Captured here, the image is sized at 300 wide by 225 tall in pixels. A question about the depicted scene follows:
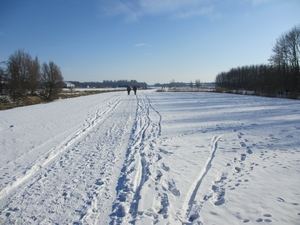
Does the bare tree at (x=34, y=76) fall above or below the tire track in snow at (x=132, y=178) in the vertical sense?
above

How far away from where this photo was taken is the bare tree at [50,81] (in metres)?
35.0

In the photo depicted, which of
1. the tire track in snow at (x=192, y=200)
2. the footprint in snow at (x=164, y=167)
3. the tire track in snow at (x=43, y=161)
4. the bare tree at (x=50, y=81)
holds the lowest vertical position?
the tire track in snow at (x=192, y=200)

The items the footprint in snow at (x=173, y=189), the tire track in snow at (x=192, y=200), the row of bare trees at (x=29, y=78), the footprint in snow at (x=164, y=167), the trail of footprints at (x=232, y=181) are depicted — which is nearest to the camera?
the tire track in snow at (x=192, y=200)

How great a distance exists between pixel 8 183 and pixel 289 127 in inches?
416

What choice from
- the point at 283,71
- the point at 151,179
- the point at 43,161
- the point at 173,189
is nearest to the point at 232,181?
the point at 173,189

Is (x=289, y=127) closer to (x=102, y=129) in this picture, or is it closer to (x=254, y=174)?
(x=254, y=174)

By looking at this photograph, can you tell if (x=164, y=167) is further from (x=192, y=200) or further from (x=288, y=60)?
(x=288, y=60)

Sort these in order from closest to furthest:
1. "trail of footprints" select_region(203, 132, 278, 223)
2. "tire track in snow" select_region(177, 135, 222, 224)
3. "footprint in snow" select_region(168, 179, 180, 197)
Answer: "tire track in snow" select_region(177, 135, 222, 224), "trail of footprints" select_region(203, 132, 278, 223), "footprint in snow" select_region(168, 179, 180, 197)

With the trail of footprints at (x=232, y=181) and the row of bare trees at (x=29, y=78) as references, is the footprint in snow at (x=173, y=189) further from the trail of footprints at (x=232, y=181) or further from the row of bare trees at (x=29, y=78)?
the row of bare trees at (x=29, y=78)

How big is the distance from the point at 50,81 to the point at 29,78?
3.65m

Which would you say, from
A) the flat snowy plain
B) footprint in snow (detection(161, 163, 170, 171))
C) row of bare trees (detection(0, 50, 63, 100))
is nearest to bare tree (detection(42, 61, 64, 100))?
row of bare trees (detection(0, 50, 63, 100))

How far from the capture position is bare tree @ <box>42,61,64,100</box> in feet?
115

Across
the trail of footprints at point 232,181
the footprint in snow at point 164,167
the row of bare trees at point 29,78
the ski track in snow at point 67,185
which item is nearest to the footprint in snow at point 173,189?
the trail of footprints at point 232,181

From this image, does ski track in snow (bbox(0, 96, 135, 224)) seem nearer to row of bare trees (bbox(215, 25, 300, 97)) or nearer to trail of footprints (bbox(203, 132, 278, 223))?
trail of footprints (bbox(203, 132, 278, 223))
